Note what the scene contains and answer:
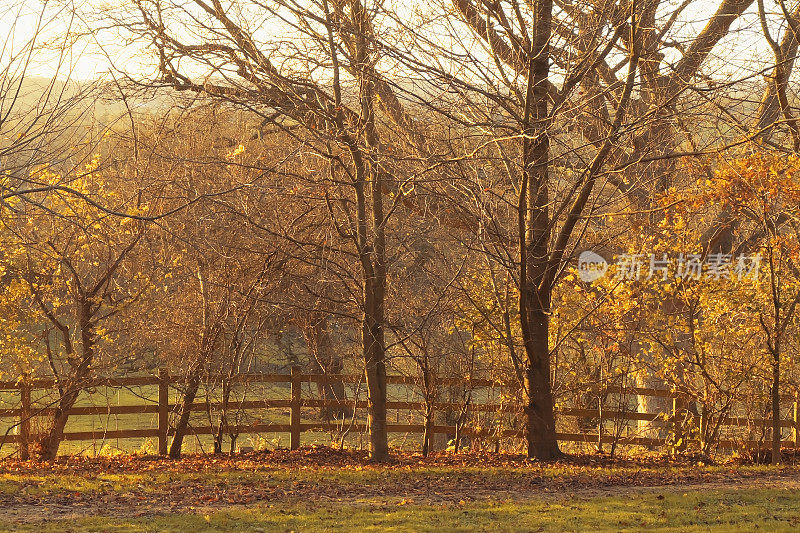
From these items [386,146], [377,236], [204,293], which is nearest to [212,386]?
[204,293]

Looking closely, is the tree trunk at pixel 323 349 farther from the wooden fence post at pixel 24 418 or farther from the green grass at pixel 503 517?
the green grass at pixel 503 517

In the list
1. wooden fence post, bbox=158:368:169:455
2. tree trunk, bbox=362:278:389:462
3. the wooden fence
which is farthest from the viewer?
wooden fence post, bbox=158:368:169:455

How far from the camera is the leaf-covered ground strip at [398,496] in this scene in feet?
22.2

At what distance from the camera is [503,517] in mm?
7039

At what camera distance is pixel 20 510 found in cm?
728

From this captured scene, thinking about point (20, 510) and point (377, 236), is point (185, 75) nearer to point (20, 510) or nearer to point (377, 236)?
point (377, 236)

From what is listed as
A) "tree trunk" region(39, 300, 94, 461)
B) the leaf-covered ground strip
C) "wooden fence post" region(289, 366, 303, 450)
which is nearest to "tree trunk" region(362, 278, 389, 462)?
the leaf-covered ground strip

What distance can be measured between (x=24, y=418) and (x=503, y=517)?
7.92m

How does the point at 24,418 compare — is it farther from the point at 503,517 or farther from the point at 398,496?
the point at 503,517

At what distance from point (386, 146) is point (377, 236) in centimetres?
133

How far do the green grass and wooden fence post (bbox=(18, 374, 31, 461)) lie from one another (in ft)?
18.2

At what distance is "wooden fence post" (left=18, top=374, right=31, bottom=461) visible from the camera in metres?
11.7

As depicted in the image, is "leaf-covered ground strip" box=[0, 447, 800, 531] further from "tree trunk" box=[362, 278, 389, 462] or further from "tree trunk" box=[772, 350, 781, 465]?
"tree trunk" box=[772, 350, 781, 465]

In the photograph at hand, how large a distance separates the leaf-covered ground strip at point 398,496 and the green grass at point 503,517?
0.02 m
